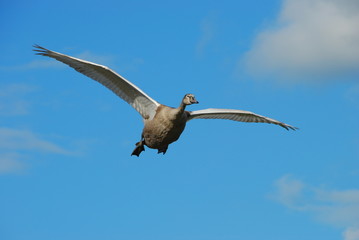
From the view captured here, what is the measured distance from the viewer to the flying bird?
18672 mm

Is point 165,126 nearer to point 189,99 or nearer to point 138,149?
point 189,99

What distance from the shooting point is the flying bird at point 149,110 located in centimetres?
1867

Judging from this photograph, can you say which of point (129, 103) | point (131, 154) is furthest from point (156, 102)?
point (131, 154)

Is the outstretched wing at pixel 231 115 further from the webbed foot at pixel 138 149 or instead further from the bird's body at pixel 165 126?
the webbed foot at pixel 138 149

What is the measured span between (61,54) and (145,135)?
3639mm

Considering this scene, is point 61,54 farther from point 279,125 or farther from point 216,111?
point 279,125

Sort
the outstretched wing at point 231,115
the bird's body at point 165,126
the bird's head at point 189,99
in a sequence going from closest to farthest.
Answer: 1. the bird's head at point 189,99
2. the bird's body at point 165,126
3. the outstretched wing at point 231,115

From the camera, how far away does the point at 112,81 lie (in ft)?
64.2

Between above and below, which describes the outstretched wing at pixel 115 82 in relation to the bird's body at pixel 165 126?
above

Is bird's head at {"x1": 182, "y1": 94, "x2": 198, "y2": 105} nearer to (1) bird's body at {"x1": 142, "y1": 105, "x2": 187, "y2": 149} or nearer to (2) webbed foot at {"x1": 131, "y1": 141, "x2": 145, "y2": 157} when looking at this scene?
(1) bird's body at {"x1": 142, "y1": 105, "x2": 187, "y2": 149}

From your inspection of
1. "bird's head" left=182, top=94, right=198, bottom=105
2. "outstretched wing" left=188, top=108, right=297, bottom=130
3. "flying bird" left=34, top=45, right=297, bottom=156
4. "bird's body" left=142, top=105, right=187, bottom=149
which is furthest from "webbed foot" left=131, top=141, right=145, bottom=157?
"bird's head" left=182, top=94, right=198, bottom=105

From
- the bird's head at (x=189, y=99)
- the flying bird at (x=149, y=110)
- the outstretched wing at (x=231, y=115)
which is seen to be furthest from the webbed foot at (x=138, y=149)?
the bird's head at (x=189, y=99)

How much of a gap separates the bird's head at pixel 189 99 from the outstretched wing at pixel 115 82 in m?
1.31

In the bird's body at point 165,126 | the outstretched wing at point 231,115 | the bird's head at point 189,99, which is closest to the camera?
the bird's head at point 189,99
